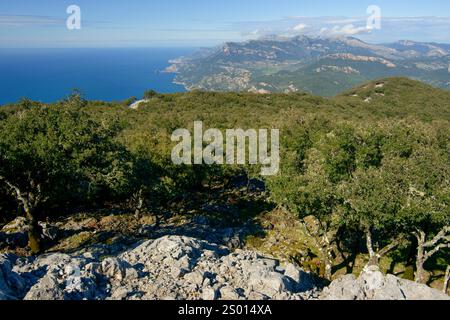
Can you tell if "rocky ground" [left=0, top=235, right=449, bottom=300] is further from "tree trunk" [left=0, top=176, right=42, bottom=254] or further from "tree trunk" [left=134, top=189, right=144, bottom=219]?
"tree trunk" [left=134, top=189, right=144, bottom=219]

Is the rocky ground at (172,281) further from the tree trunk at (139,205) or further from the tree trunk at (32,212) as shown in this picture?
the tree trunk at (139,205)

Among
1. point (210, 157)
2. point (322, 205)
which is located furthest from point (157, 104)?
point (322, 205)

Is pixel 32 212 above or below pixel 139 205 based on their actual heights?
above

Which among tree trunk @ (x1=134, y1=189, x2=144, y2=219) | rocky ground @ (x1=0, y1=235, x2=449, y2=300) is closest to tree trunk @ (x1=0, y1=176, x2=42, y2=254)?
rocky ground @ (x1=0, y1=235, x2=449, y2=300)

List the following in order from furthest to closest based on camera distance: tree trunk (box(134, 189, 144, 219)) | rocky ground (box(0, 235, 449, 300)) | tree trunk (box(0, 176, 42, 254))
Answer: tree trunk (box(134, 189, 144, 219))
tree trunk (box(0, 176, 42, 254))
rocky ground (box(0, 235, 449, 300))

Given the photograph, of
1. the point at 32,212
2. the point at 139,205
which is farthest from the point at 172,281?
the point at 139,205

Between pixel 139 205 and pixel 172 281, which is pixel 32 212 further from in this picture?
pixel 172 281

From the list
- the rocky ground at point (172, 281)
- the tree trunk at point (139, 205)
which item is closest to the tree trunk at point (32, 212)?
the rocky ground at point (172, 281)
